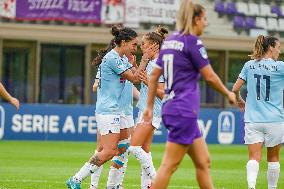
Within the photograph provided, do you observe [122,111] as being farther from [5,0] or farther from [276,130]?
[5,0]

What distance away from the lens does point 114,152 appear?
14305mm

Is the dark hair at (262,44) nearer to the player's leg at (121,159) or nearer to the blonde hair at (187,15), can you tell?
the player's leg at (121,159)

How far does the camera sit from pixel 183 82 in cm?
1107

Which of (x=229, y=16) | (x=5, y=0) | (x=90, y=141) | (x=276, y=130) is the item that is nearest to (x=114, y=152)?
(x=276, y=130)

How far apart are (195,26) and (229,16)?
3395 cm

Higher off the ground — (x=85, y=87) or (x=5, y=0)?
(x=5, y=0)

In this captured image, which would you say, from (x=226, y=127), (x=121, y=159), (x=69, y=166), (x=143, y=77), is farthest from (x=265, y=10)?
(x=143, y=77)

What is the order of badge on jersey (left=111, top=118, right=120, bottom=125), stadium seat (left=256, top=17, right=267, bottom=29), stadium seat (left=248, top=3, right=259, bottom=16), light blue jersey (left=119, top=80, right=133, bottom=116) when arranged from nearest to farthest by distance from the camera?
badge on jersey (left=111, top=118, right=120, bottom=125), light blue jersey (left=119, top=80, right=133, bottom=116), stadium seat (left=256, top=17, right=267, bottom=29), stadium seat (left=248, top=3, right=259, bottom=16)

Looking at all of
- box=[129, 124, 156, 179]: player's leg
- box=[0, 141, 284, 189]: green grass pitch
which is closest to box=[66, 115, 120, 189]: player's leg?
box=[129, 124, 156, 179]: player's leg

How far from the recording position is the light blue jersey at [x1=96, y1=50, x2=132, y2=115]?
14391 mm

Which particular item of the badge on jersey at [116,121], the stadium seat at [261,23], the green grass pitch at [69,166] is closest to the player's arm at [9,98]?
the badge on jersey at [116,121]

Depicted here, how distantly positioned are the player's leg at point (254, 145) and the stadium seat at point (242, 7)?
30.6m

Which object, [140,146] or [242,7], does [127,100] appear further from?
[242,7]

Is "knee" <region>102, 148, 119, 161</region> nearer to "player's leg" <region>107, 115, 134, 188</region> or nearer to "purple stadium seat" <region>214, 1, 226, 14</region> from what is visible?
Answer: "player's leg" <region>107, 115, 134, 188</region>
